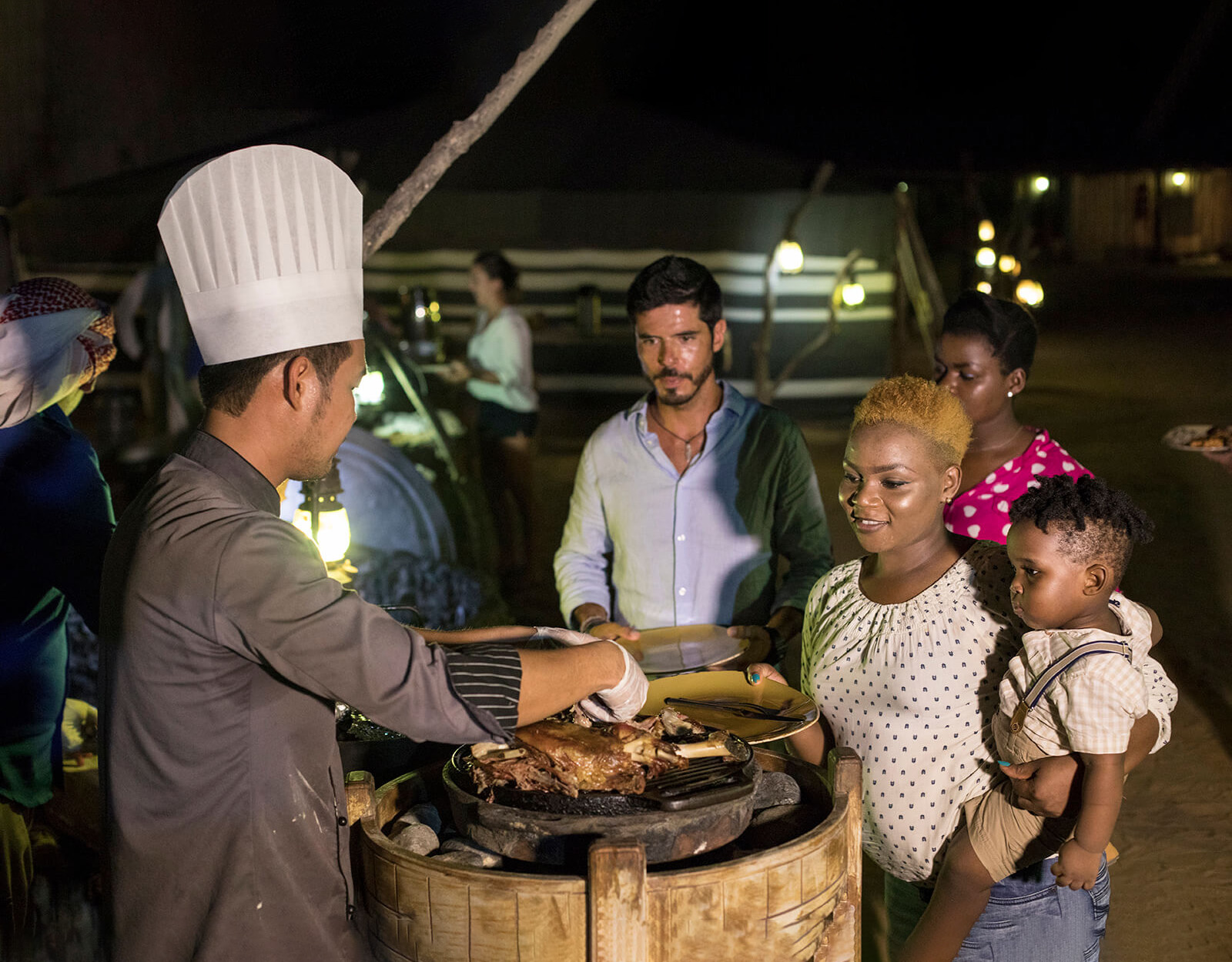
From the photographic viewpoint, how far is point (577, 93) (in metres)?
11.7

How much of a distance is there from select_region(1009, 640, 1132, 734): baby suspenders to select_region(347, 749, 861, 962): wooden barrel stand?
1.41 feet

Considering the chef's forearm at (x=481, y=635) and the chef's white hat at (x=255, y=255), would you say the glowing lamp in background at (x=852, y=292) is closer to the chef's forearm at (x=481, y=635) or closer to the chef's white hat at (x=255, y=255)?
the chef's forearm at (x=481, y=635)

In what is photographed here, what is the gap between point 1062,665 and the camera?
2.13 m

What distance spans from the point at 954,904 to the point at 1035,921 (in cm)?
22

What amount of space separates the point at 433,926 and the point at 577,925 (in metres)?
0.26

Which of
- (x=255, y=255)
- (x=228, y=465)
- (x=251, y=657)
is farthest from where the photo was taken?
(x=255, y=255)

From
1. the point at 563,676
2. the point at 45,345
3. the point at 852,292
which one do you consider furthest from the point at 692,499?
the point at 852,292

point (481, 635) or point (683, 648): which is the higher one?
point (481, 635)

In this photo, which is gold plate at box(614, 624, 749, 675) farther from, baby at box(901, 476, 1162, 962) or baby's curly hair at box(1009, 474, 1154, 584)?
baby's curly hair at box(1009, 474, 1154, 584)

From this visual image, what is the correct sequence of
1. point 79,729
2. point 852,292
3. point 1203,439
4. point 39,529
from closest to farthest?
point 39,529 < point 1203,439 < point 79,729 < point 852,292

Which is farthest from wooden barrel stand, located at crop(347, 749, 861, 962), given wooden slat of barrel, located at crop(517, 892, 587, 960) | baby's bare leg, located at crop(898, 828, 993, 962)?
baby's bare leg, located at crop(898, 828, 993, 962)

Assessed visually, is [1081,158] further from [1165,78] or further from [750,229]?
[750,229]

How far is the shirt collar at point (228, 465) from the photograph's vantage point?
1831mm

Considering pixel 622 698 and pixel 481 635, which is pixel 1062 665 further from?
pixel 481 635
